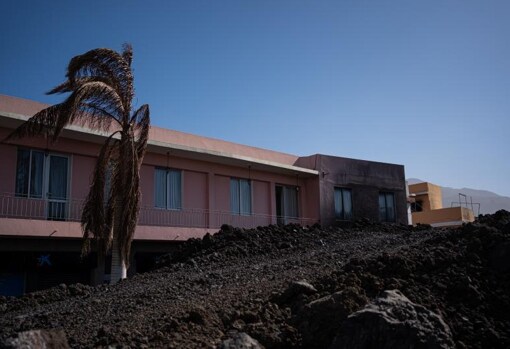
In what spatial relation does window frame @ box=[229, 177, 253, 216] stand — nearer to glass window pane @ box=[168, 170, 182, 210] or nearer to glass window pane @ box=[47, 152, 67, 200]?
glass window pane @ box=[168, 170, 182, 210]

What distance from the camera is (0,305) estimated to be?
8.90 meters

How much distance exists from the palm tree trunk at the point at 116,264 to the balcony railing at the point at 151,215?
14.1ft

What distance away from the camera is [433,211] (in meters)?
34.4

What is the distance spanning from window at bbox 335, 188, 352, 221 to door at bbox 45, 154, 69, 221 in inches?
480

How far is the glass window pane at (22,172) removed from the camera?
14.5 metres

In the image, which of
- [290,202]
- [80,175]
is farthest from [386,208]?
[80,175]

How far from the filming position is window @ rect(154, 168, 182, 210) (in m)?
17.7

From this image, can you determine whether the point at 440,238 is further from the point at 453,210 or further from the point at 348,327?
the point at 453,210

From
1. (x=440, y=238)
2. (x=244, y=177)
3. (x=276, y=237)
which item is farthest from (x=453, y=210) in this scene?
(x=440, y=238)

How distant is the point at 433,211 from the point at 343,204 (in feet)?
43.2

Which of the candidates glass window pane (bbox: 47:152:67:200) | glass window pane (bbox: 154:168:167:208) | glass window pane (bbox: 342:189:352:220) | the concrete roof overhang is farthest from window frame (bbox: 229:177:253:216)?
glass window pane (bbox: 47:152:67:200)

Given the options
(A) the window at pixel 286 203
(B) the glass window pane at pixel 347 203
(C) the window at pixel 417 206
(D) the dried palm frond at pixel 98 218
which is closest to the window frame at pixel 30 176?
(D) the dried palm frond at pixel 98 218

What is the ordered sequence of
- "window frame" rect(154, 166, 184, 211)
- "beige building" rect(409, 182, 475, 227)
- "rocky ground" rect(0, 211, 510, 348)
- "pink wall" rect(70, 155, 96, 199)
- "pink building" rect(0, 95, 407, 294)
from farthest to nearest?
"beige building" rect(409, 182, 475, 227)
"window frame" rect(154, 166, 184, 211)
"pink wall" rect(70, 155, 96, 199)
"pink building" rect(0, 95, 407, 294)
"rocky ground" rect(0, 211, 510, 348)

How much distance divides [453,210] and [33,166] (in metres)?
26.6
